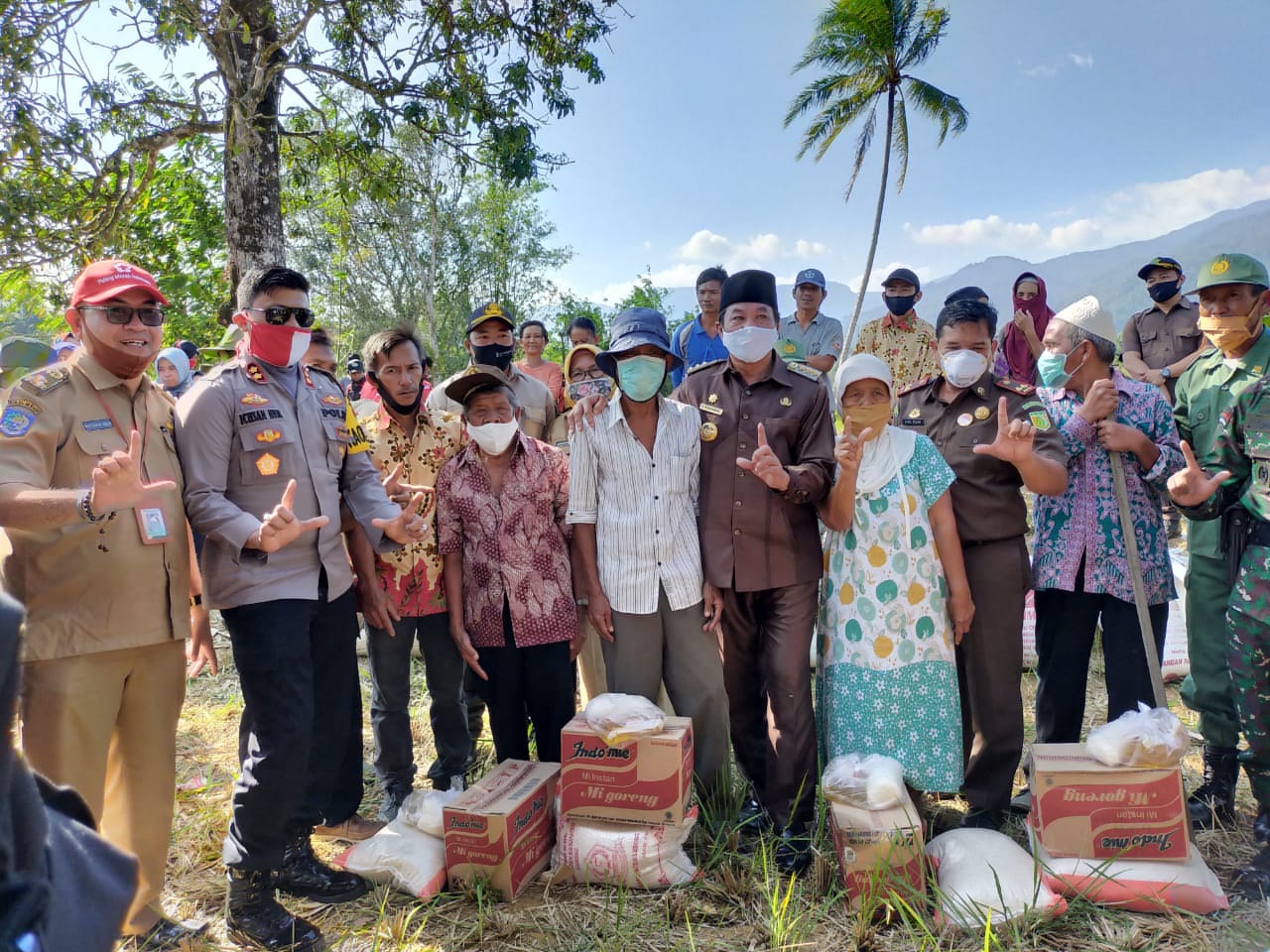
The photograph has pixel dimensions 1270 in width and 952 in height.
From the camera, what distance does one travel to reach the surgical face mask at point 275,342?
9.68 ft

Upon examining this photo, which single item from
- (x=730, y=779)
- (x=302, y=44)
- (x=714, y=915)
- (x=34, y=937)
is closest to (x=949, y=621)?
(x=730, y=779)

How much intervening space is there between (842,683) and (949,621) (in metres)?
0.52

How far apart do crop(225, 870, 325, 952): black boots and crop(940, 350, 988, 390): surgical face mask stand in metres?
3.25

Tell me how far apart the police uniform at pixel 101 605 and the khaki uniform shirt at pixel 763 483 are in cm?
206

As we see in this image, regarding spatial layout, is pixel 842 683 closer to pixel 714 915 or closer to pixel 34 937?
pixel 714 915

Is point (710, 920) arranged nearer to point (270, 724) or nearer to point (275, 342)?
point (270, 724)

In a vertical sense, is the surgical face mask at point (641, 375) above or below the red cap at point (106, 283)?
below

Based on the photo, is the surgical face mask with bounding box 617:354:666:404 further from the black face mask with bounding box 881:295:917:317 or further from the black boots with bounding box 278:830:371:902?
the black face mask with bounding box 881:295:917:317

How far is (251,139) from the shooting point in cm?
600

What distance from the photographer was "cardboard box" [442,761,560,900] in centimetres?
286

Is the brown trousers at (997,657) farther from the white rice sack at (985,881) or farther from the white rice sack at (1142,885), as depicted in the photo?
the white rice sack at (1142,885)

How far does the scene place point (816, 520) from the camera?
3375mm

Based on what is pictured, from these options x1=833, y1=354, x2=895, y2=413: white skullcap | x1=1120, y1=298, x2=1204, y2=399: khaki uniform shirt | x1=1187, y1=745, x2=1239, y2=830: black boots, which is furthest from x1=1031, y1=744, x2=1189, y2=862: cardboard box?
x1=1120, y1=298, x2=1204, y2=399: khaki uniform shirt

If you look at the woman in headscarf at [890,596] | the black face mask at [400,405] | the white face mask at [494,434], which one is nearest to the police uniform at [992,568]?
the woman in headscarf at [890,596]
